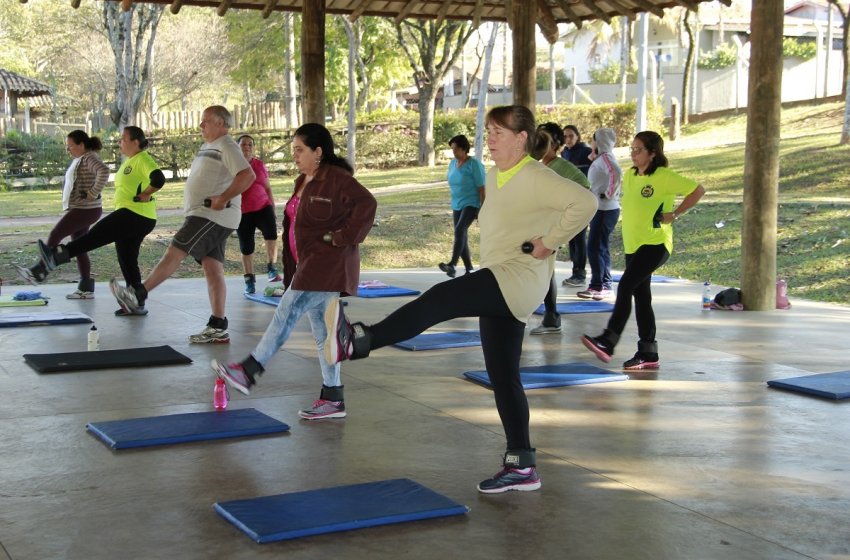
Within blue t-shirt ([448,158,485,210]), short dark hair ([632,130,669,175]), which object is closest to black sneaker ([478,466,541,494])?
short dark hair ([632,130,669,175])

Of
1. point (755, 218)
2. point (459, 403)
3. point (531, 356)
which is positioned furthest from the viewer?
point (755, 218)

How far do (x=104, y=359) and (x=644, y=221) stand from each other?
4272 millimetres

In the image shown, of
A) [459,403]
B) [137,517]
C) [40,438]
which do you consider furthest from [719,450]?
[40,438]

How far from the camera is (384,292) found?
1244 centimetres

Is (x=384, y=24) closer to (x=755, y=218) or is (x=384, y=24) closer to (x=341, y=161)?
(x=755, y=218)

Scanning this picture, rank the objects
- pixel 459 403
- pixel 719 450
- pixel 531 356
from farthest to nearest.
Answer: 1. pixel 531 356
2. pixel 459 403
3. pixel 719 450

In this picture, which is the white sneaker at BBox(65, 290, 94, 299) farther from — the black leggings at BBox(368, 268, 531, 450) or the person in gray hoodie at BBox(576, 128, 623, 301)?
the black leggings at BBox(368, 268, 531, 450)

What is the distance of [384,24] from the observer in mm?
36438

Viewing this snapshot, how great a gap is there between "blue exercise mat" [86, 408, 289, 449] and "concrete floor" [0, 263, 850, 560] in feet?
0.28

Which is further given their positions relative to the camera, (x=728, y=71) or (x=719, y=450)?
(x=728, y=71)

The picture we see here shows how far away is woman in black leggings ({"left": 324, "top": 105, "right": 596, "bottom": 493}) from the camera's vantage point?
16.2ft

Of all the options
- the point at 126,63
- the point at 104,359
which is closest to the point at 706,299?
the point at 104,359

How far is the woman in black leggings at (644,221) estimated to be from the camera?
311 inches

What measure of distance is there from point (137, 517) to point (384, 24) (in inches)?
1307
